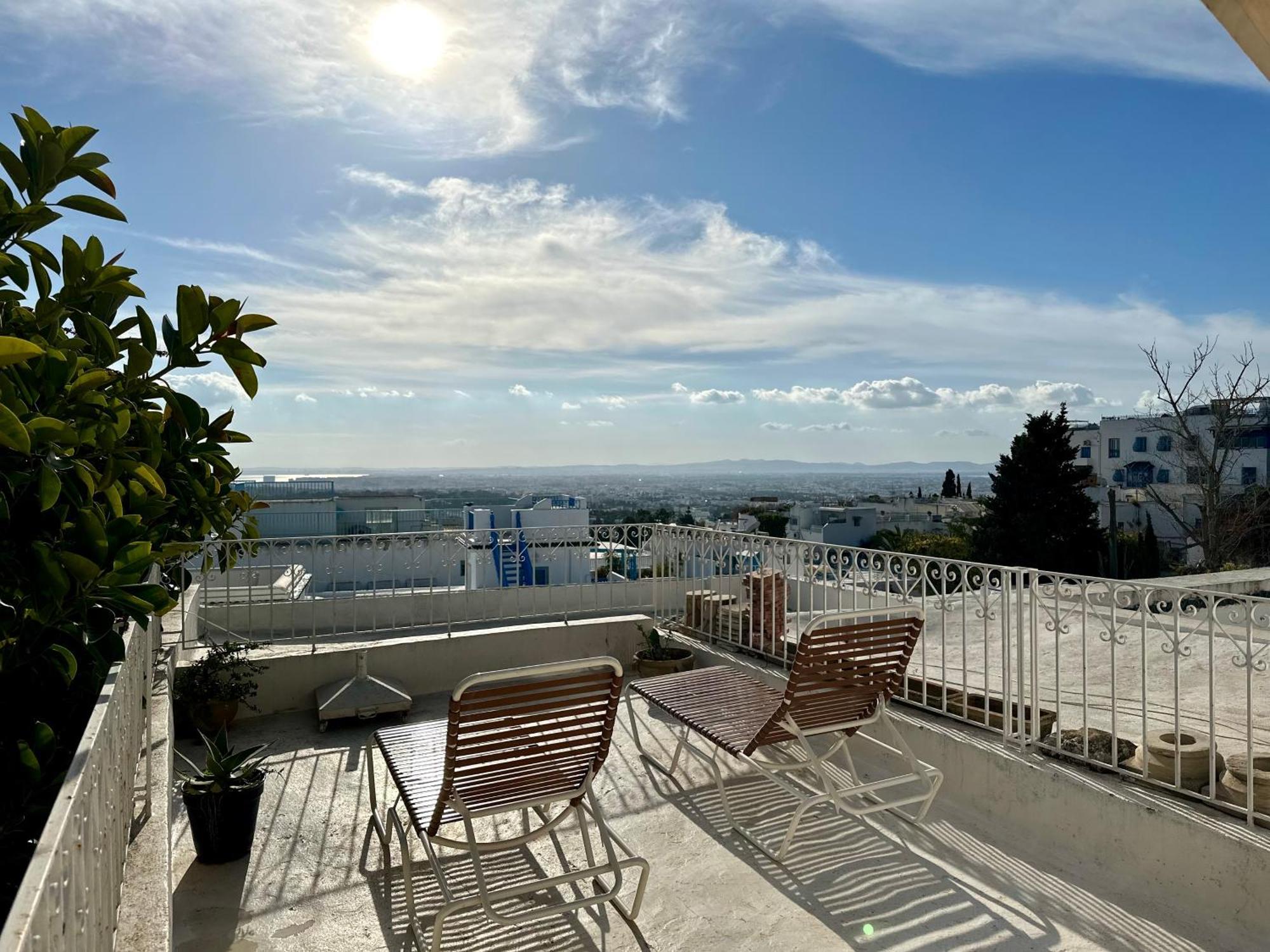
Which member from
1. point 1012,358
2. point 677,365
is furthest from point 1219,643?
point 1012,358

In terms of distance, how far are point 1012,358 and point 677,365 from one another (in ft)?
90.9

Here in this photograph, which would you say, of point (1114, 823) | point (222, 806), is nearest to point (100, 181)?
point (222, 806)

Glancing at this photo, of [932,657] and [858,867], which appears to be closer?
[858,867]

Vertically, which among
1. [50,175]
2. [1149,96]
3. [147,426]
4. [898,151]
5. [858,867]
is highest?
[1149,96]

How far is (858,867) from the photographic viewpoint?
→ 11.7ft

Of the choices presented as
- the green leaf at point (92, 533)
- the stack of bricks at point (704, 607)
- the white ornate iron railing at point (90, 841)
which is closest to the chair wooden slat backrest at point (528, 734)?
the white ornate iron railing at point (90, 841)

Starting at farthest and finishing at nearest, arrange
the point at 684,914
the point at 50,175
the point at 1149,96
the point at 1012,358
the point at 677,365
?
the point at 1012,358 → the point at 677,365 → the point at 1149,96 → the point at 684,914 → the point at 50,175

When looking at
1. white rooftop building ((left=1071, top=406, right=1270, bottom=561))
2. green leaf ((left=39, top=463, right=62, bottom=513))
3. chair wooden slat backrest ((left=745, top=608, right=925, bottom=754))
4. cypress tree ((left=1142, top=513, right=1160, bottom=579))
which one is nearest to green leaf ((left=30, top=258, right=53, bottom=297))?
green leaf ((left=39, top=463, right=62, bottom=513))

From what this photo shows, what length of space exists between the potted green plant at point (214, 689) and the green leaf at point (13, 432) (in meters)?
4.53

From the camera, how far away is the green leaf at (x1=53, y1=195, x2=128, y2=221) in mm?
2371

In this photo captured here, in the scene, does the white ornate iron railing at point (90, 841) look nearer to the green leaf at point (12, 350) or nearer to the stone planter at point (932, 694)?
the green leaf at point (12, 350)

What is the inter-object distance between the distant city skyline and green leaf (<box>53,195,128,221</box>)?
14 centimetres

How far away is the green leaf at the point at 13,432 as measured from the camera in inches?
52.9

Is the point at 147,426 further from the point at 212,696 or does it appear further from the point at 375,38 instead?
the point at 212,696
